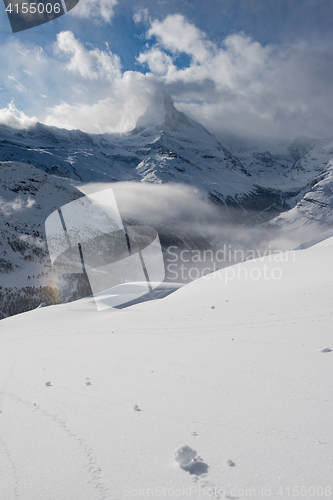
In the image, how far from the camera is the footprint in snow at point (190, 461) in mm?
1551

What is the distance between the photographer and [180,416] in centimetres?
214

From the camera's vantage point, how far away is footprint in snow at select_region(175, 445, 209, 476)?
1.55 meters

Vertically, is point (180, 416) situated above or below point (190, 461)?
below

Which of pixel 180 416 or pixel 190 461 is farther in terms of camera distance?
pixel 180 416

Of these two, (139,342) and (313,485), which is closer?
(313,485)

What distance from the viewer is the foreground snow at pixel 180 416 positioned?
1.50 m

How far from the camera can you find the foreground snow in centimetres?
150

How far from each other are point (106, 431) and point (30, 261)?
1595 inches

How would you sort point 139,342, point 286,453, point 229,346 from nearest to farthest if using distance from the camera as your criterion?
point 286,453
point 229,346
point 139,342

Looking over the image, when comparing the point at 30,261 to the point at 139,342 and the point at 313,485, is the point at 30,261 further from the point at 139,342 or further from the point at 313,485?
the point at 313,485

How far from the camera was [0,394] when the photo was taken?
312cm

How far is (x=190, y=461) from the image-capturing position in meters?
1.62

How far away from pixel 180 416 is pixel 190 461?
52cm

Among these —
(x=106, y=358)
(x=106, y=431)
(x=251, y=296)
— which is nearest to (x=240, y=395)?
(x=106, y=431)
